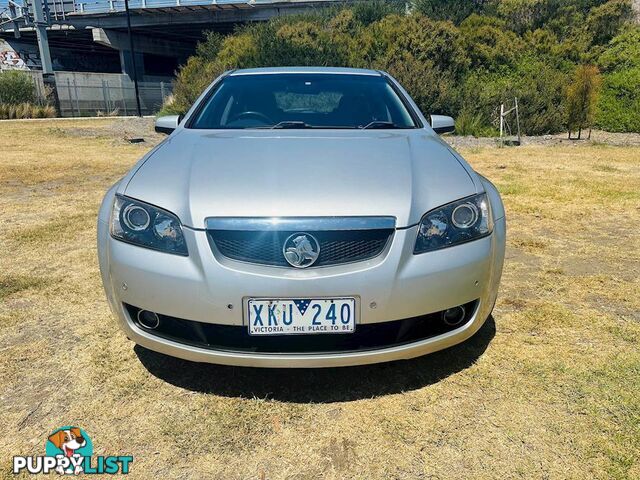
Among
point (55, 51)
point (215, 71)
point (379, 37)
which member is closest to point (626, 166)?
point (379, 37)

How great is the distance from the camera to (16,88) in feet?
75.8

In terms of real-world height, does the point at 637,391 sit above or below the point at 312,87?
below

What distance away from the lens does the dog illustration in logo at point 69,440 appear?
5.71 ft

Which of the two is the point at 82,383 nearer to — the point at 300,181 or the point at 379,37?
the point at 300,181

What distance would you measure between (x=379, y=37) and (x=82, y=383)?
1633 centimetres

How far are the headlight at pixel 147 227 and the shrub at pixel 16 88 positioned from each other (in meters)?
25.7

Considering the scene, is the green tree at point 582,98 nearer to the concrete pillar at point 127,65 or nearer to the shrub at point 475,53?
the shrub at point 475,53

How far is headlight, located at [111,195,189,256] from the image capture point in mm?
1800

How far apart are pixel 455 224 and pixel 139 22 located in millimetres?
41313

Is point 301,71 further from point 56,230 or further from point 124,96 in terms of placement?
point 124,96

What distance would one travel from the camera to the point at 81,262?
3566 mm

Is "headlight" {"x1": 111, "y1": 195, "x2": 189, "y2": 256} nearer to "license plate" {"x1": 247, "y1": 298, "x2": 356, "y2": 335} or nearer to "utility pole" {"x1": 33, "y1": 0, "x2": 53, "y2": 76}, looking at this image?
"license plate" {"x1": 247, "y1": 298, "x2": 356, "y2": 335}

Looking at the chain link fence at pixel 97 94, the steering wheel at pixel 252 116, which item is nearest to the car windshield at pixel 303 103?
the steering wheel at pixel 252 116

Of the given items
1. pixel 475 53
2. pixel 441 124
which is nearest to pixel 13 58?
pixel 475 53
